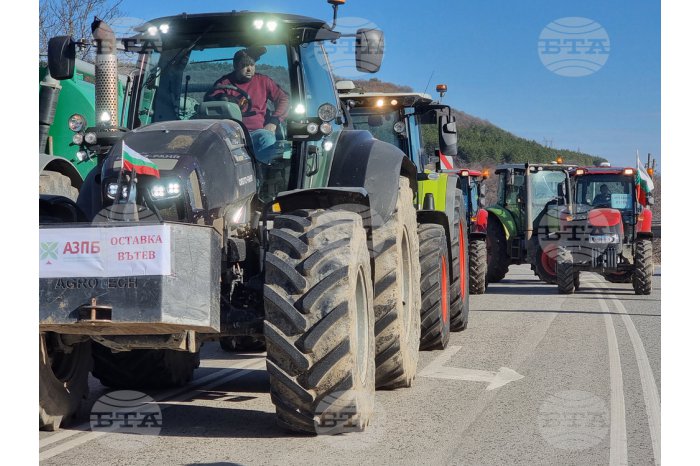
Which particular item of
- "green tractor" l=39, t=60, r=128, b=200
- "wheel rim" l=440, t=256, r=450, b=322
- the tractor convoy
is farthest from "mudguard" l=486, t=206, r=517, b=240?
the tractor convoy

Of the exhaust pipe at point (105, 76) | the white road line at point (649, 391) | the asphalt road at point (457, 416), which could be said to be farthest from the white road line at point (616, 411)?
the exhaust pipe at point (105, 76)

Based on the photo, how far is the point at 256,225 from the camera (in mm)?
6312

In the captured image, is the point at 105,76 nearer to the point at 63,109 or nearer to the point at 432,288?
the point at 432,288

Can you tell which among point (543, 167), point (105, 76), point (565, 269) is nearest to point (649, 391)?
point (105, 76)

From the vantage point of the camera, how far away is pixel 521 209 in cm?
1956

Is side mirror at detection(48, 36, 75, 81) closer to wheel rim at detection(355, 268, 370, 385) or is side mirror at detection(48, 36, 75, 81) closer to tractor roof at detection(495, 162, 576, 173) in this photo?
wheel rim at detection(355, 268, 370, 385)

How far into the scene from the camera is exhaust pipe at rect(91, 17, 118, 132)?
6262mm

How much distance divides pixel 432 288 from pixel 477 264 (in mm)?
7890

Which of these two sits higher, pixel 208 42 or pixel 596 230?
pixel 208 42

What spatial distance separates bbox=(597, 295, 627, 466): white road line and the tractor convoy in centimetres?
147

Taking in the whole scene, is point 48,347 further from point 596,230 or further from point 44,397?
point 596,230

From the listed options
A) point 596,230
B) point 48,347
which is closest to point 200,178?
point 48,347

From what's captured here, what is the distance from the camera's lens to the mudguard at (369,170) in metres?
6.97

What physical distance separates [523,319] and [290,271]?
8.04 meters
